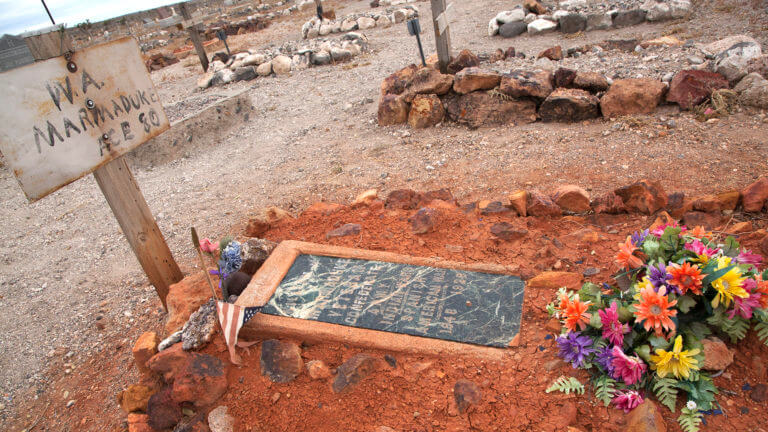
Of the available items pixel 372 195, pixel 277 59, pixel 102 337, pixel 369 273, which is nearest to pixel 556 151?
pixel 372 195

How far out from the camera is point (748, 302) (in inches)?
75.6

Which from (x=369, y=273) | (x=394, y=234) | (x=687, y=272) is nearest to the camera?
(x=687, y=272)

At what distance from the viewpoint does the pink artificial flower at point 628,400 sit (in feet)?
6.32

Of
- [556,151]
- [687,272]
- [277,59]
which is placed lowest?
[556,151]

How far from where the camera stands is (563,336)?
Answer: 2213mm

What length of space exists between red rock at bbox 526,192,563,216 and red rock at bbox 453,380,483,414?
1.72 meters

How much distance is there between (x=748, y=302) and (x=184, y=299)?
10.1 feet

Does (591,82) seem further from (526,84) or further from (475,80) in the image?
(475,80)

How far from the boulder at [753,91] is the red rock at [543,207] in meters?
2.89

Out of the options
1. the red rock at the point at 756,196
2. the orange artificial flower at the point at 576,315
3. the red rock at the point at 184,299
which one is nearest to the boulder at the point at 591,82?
the red rock at the point at 756,196

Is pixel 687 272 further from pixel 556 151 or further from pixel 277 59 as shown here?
pixel 277 59

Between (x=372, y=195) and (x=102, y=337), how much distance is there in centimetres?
245

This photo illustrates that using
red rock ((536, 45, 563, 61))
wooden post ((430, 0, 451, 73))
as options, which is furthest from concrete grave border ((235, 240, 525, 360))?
red rock ((536, 45, 563, 61))

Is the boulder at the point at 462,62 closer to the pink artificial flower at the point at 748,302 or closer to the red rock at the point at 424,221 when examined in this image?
the red rock at the point at 424,221
